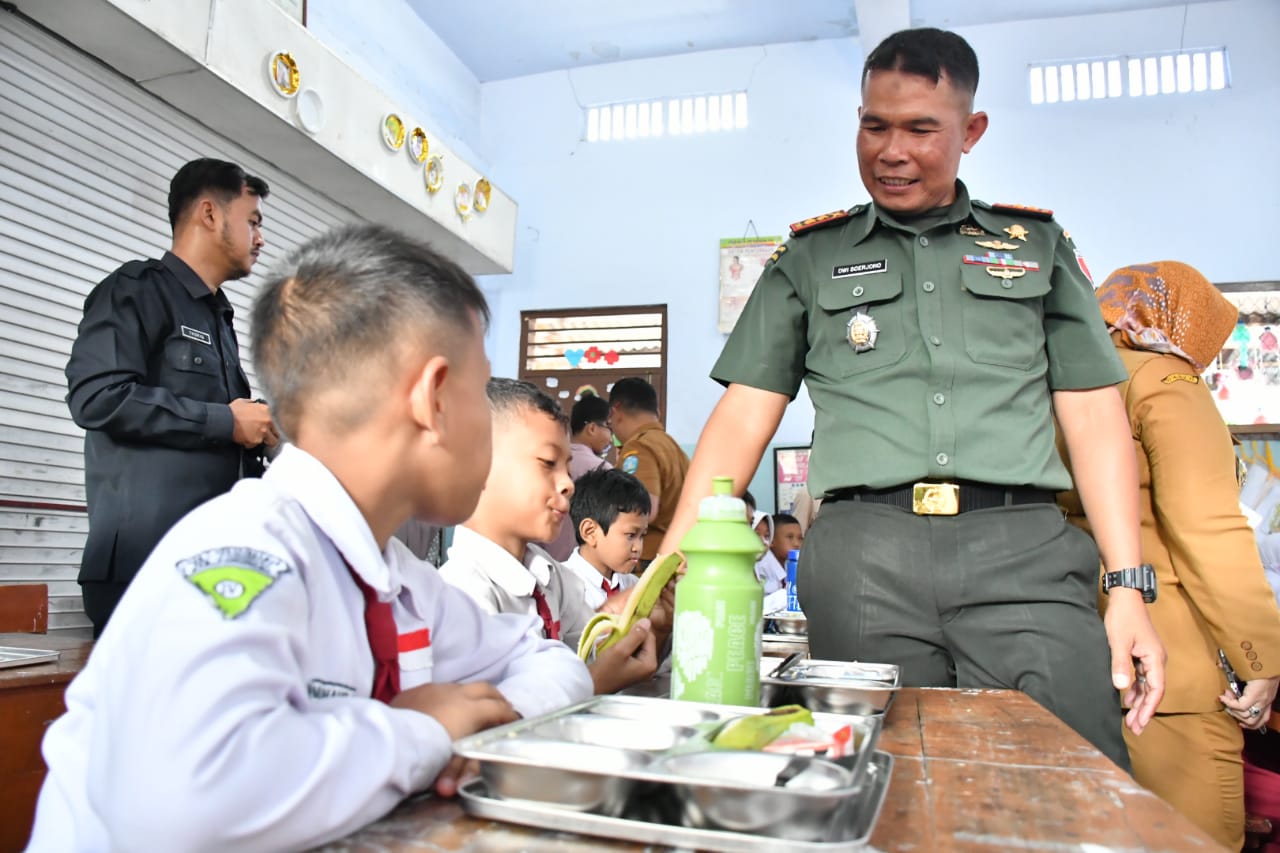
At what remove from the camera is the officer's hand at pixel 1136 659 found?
124 cm

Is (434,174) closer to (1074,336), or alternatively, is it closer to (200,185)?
(200,185)

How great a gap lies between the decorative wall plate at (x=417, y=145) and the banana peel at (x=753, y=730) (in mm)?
4737

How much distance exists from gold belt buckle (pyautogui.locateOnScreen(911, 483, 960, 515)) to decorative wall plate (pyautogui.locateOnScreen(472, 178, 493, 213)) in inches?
181

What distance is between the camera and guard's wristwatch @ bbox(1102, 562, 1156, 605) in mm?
1293

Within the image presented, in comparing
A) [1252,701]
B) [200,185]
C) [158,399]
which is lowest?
[1252,701]

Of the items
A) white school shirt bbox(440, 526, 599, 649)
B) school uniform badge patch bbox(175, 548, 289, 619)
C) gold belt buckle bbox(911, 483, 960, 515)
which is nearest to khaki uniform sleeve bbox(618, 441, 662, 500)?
white school shirt bbox(440, 526, 599, 649)

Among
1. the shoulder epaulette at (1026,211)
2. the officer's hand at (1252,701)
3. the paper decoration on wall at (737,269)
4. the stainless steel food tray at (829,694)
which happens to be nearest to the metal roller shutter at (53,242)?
the shoulder epaulette at (1026,211)

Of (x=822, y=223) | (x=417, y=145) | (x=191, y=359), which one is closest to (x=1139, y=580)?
(x=822, y=223)

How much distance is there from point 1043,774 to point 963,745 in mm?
111

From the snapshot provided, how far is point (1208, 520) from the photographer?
1733mm

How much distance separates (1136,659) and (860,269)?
2.29 ft

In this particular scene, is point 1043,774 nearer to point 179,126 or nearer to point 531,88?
point 179,126

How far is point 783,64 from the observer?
6355 mm

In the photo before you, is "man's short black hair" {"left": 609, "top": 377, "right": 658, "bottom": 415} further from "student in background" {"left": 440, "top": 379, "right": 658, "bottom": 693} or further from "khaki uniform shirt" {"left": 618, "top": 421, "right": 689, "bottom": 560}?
"student in background" {"left": 440, "top": 379, "right": 658, "bottom": 693}
